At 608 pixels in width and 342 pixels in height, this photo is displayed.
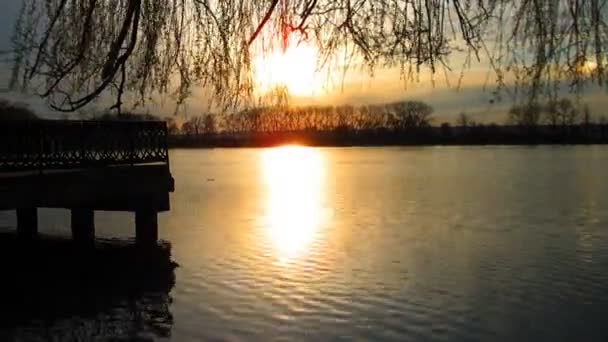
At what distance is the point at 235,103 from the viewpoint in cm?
616

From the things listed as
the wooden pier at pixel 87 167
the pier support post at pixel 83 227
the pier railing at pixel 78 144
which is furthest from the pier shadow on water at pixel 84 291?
the pier railing at pixel 78 144

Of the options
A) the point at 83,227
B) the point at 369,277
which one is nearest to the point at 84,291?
the point at 369,277

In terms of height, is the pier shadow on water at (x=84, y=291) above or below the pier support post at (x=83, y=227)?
below

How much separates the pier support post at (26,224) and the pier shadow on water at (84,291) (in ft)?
0.96

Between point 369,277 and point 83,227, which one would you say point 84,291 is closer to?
point 369,277

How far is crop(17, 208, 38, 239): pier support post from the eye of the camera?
2153 cm

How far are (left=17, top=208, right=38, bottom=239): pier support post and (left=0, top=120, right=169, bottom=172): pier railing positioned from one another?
5.67 meters

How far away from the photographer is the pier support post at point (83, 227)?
2072cm

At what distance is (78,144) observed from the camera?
16641 mm

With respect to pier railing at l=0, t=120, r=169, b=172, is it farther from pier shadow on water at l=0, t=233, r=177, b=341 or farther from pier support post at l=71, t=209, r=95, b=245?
pier support post at l=71, t=209, r=95, b=245

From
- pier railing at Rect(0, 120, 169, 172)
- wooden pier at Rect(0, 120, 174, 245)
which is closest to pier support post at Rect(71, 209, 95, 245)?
wooden pier at Rect(0, 120, 174, 245)

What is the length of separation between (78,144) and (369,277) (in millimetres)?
7478

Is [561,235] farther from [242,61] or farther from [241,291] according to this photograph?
[242,61]

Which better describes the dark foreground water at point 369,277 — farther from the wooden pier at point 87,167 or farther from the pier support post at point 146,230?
the wooden pier at point 87,167
